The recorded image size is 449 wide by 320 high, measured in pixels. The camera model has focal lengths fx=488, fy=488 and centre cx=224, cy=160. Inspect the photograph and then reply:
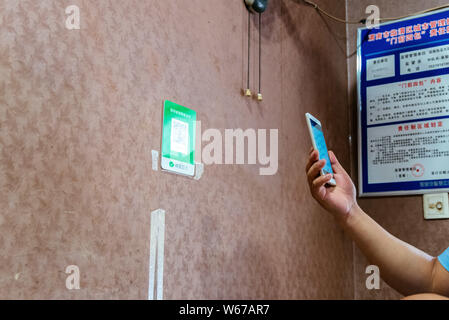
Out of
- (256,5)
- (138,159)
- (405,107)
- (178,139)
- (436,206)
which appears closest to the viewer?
(138,159)

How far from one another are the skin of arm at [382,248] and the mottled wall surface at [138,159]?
293 millimetres

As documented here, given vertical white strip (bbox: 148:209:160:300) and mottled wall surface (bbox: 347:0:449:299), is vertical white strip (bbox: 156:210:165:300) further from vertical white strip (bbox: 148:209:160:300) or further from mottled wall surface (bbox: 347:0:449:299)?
mottled wall surface (bbox: 347:0:449:299)

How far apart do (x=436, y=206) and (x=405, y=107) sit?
1.38 ft

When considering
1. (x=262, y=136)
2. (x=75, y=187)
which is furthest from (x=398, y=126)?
(x=75, y=187)

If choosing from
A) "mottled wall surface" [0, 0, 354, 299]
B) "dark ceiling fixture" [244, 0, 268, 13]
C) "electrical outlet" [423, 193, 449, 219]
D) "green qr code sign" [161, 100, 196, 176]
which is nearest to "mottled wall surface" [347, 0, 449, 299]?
"electrical outlet" [423, 193, 449, 219]

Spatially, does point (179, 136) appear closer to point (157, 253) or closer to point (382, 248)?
point (157, 253)

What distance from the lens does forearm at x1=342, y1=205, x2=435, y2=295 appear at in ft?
3.57

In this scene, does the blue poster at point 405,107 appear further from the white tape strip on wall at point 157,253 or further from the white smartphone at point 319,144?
the white tape strip on wall at point 157,253

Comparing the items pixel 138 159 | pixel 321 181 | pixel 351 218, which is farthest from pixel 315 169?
pixel 138 159

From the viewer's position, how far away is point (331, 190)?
1.21 meters

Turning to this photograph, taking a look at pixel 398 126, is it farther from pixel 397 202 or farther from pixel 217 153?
pixel 217 153

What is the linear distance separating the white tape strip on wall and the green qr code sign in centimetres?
12

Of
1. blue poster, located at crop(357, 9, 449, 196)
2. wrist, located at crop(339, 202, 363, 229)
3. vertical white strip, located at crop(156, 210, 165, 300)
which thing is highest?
blue poster, located at crop(357, 9, 449, 196)

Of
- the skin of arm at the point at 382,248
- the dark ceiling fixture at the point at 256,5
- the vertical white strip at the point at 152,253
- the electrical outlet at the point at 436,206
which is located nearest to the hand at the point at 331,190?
the skin of arm at the point at 382,248
